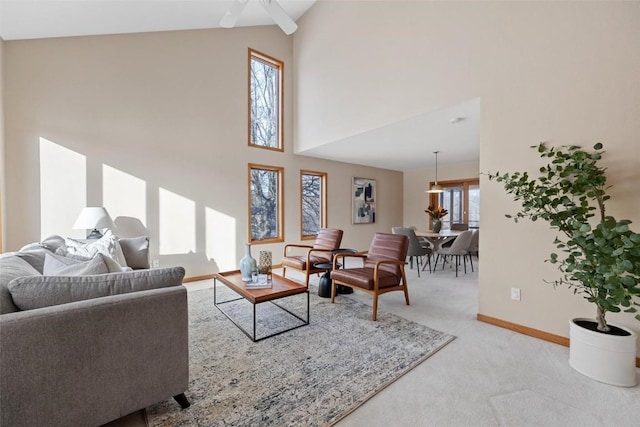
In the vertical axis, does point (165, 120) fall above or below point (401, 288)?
above

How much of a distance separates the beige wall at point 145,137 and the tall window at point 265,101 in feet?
0.53

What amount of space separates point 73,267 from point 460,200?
725 centimetres

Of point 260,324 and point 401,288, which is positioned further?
point 401,288

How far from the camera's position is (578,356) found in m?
1.91

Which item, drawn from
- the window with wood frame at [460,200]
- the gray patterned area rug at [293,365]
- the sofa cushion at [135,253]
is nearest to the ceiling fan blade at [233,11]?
the sofa cushion at [135,253]

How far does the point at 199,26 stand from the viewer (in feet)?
14.0

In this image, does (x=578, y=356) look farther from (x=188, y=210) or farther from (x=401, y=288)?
(x=188, y=210)

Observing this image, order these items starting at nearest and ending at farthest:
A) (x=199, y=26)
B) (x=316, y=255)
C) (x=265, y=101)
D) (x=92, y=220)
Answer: (x=92, y=220), (x=316, y=255), (x=199, y=26), (x=265, y=101)

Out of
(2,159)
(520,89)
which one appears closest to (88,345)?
(2,159)

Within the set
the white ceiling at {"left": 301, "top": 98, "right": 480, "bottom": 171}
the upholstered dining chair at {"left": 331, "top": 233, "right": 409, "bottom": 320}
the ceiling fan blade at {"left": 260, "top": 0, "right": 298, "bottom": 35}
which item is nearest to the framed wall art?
the white ceiling at {"left": 301, "top": 98, "right": 480, "bottom": 171}

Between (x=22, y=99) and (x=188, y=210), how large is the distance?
7.28 ft

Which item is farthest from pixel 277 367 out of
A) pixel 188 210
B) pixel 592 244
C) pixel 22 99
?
pixel 22 99

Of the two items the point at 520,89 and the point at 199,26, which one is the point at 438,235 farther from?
the point at 199,26

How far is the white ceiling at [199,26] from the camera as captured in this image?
117 inches
